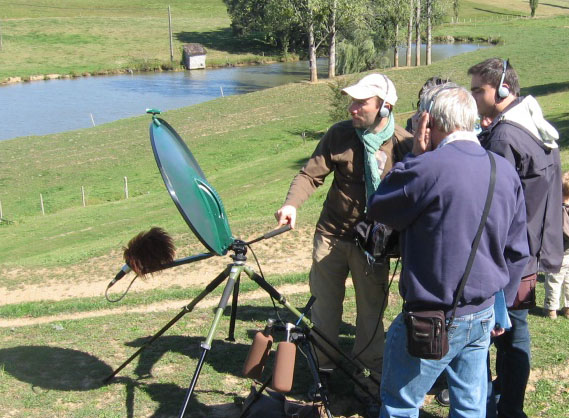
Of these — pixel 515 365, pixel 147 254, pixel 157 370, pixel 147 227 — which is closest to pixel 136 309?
pixel 157 370

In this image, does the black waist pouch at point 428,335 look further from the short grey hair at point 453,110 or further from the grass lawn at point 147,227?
the grass lawn at point 147,227

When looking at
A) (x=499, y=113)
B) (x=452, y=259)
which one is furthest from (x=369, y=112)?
(x=452, y=259)

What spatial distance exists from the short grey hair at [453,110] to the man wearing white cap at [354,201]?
1.11 meters

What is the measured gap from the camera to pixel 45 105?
50750 mm

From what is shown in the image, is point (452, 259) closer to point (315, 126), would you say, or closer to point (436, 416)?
point (436, 416)

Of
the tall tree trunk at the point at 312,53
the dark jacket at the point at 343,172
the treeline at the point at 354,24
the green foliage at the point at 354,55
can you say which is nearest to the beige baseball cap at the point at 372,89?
the dark jacket at the point at 343,172

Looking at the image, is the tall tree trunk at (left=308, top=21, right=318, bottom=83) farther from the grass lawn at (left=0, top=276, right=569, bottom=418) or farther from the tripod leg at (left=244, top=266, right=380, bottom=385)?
the tripod leg at (left=244, top=266, right=380, bottom=385)

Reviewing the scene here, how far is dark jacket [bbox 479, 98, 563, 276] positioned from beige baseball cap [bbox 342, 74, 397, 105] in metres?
0.65

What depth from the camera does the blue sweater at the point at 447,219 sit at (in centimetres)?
324

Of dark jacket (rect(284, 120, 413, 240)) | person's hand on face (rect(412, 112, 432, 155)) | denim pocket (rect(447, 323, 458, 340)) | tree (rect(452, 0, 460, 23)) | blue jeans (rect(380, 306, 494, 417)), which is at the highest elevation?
tree (rect(452, 0, 460, 23))

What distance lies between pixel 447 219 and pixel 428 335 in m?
0.56

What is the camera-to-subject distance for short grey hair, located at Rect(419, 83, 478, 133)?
3336 millimetres

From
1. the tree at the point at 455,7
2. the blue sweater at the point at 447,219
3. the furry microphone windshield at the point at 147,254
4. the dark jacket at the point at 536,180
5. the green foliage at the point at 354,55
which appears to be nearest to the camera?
the blue sweater at the point at 447,219

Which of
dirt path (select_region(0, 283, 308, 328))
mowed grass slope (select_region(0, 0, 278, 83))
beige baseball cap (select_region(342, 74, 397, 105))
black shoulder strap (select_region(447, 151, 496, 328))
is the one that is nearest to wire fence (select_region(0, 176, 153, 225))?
dirt path (select_region(0, 283, 308, 328))
